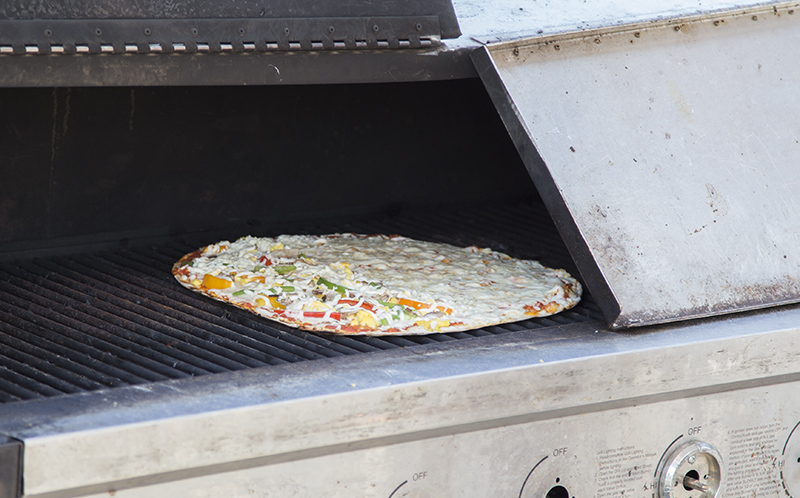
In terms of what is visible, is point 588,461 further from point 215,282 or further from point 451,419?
point 215,282

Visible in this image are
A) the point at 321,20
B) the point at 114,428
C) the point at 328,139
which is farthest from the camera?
the point at 328,139

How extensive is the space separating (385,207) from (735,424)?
1.43 m

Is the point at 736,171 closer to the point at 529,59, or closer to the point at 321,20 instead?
the point at 529,59

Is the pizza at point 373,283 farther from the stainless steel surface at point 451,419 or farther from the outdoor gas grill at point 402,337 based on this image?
the stainless steel surface at point 451,419

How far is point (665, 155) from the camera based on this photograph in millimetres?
2061

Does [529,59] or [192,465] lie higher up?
[529,59]

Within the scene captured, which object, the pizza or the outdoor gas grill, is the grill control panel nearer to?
the outdoor gas grill

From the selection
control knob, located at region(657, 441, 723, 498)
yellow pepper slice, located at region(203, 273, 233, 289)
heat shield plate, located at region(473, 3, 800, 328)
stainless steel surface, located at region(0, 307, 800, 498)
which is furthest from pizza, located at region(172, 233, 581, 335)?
control knob, located at region(657, 441, 723, 498)

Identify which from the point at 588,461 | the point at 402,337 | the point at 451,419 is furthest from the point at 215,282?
the point at 588,461

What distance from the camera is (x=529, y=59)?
2074 millimetres

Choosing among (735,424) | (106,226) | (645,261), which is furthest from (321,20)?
(735,424)

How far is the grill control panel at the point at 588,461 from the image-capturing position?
5.11 ft

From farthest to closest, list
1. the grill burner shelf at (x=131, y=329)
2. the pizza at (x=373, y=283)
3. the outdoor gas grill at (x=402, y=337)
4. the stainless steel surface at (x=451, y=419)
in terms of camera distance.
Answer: the pizza at (x=373, y=283)
the grill burner shelf at (x=131, y=329)
the outdoor gas grill at (x=402, y=337)
the stainless steel surface at (x=451, y=419)

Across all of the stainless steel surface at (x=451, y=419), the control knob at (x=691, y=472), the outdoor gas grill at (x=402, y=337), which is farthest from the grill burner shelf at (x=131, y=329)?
the control knob at (x=691, y=472)
